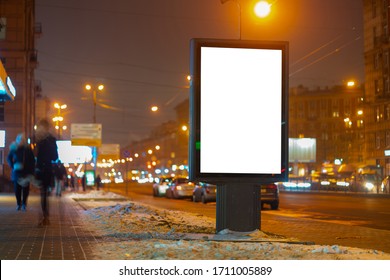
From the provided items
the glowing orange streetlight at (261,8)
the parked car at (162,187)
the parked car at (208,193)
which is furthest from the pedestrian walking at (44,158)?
the parked car at (162,187)

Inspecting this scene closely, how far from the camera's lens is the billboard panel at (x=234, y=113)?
11445 mm

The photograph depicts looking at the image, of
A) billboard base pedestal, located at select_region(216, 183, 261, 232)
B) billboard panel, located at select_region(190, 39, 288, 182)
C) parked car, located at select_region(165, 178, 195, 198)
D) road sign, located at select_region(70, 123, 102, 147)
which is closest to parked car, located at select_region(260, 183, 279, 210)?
parked car, located at select_region(165, 178, 195, 198)

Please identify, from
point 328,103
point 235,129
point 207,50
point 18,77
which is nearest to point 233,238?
point 235,129

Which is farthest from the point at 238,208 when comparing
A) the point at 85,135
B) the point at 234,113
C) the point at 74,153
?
the point at 74,153

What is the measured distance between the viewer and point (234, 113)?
11.5m

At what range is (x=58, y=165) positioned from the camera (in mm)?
15617

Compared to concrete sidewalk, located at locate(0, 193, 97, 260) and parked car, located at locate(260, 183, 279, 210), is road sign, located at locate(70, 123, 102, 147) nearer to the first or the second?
parked car, located at locate(260, 183, 279, 210)

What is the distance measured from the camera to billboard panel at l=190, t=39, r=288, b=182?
11.4 meters

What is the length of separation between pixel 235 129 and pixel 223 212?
1362 mm

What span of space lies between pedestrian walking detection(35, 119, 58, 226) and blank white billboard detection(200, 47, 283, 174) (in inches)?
166

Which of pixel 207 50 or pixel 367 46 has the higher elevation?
pixel 367 46

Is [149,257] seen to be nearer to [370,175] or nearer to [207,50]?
[207,50]

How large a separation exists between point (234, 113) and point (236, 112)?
4 cm

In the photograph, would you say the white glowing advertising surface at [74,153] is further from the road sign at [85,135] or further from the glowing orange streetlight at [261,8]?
the glowing orange streetlight at [261,8]
